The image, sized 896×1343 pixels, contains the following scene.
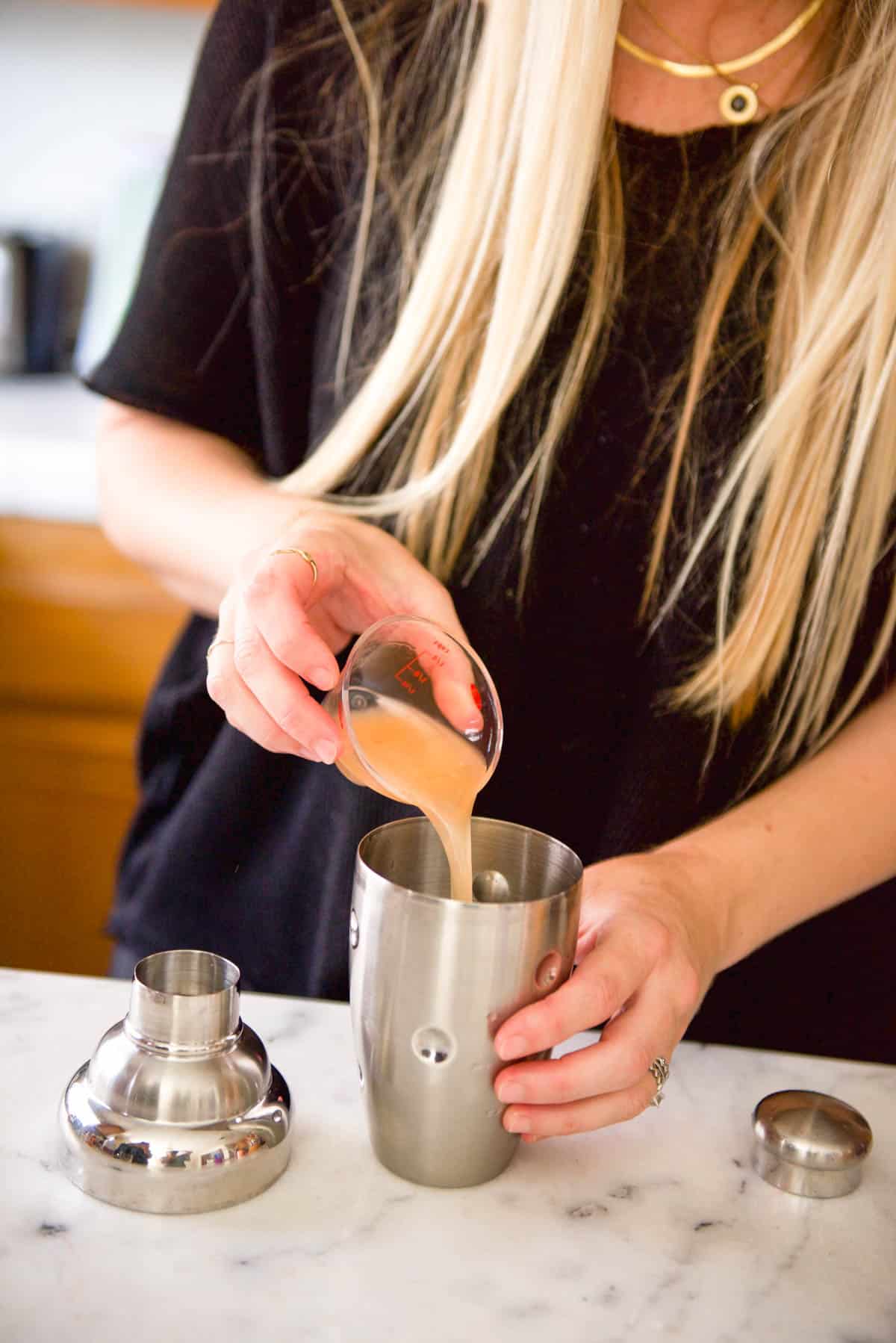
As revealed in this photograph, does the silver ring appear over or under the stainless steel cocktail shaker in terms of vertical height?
under

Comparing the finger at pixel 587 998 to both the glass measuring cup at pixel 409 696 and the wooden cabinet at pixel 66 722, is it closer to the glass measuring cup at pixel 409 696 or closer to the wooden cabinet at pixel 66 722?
the glass measuring cup at pixel 409 696

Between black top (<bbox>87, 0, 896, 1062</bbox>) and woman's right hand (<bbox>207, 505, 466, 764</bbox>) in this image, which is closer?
woman's right hand (<bbox>207, 505, 466, 764</bbox>)

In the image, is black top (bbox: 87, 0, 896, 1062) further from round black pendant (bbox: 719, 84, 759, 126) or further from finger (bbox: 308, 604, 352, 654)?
finger (bbox: 308, 604, 352, 654)

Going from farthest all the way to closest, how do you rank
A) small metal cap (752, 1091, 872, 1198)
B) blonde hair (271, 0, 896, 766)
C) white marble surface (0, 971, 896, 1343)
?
1. blonde hair (271, 0, 896, 766)
2. small metal cap (752, 1091, 872, 1198)
3. white marble surface (0, 971, 896, 1343)

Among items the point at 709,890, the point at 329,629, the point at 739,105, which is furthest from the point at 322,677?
the point at 739,105

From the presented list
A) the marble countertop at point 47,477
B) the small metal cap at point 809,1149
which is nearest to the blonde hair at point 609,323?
the small metal cap at point 809,1149

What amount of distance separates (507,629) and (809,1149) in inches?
17.5

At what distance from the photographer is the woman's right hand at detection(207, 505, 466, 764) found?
0.64 metres

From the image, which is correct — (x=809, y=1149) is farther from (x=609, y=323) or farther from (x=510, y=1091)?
(x=609, y=323)

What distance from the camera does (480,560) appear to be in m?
0.96

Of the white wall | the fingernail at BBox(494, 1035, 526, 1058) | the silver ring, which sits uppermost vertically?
the white wall

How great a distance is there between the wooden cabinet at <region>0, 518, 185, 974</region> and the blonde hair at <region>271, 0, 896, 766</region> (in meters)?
1.05

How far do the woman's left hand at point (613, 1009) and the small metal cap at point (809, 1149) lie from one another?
0.06 meters

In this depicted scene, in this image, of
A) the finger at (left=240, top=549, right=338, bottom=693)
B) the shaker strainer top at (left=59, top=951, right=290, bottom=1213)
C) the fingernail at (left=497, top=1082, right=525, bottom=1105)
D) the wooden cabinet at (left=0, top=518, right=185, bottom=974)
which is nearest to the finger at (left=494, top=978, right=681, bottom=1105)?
the fingernail at (left=497, top=1082, right=525, bottom=1105)
